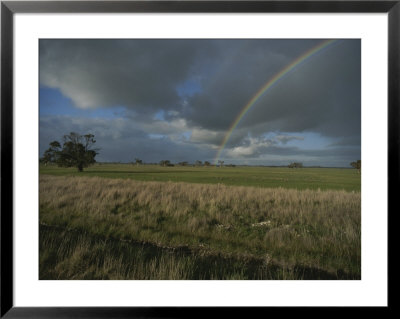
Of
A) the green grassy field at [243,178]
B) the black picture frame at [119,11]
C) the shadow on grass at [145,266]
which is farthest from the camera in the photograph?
the green grassy field at [243,178]

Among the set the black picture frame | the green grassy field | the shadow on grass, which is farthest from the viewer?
the green grassy field

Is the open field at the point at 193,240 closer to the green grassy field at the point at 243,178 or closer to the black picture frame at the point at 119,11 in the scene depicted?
the black picture frame at the point at 119,11

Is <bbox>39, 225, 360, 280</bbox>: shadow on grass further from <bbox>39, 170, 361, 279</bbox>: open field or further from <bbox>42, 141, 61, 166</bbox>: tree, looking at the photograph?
<bbox>42, 141, 61, 166</bbox>: tree

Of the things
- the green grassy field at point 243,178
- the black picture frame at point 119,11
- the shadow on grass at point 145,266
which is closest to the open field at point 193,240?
the shadow on grass at point 145,266

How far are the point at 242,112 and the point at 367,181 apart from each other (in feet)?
14.7

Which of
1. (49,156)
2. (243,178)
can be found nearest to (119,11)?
(49,156)

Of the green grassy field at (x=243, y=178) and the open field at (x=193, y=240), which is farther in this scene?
the green grassy field at (x=243, y=178)

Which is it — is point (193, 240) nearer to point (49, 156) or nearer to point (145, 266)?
point (145, 266)

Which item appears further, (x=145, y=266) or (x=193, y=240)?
(x=193, y=240)

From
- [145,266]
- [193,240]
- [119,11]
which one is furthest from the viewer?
[193,240]

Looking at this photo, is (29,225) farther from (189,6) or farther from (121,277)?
(189,6)

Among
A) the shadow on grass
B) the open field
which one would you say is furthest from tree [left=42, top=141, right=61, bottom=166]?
the shadow on grass

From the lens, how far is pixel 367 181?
7.62ft

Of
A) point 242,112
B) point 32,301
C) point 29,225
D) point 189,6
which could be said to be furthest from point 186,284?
point 242,112
